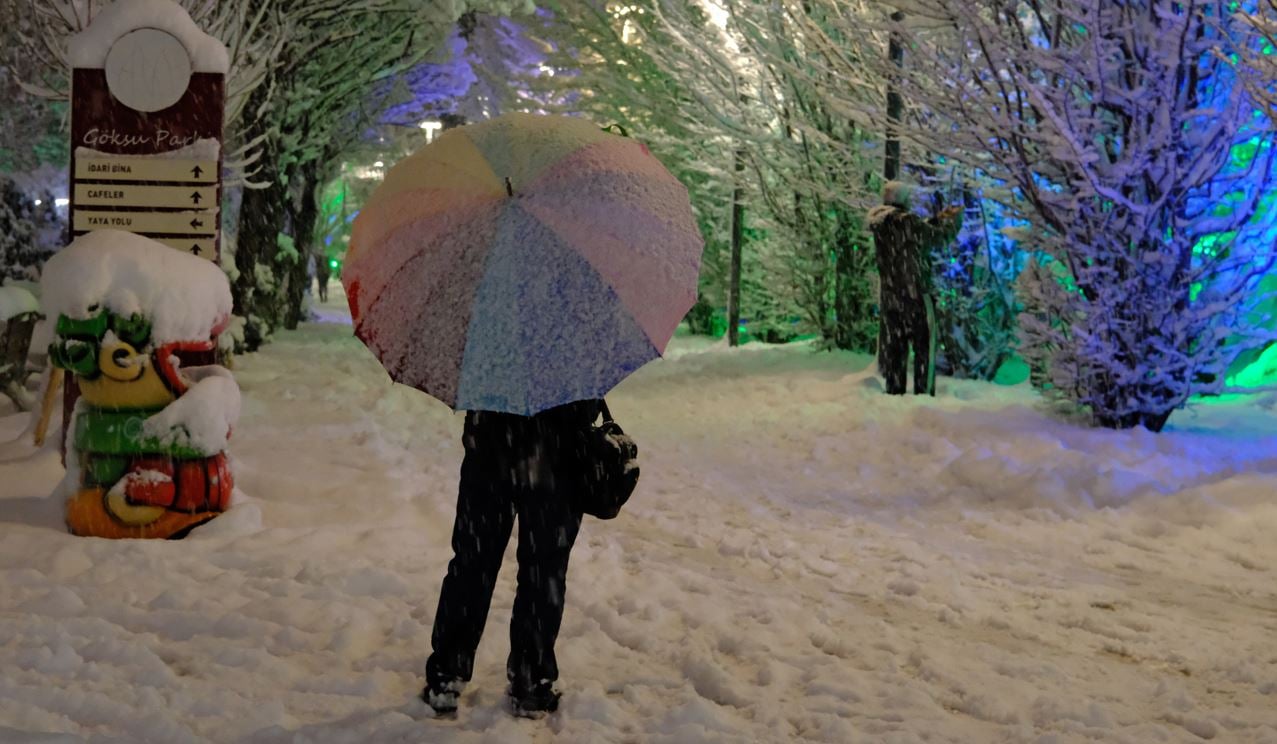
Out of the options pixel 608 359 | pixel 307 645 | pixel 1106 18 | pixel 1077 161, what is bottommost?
pixel 307 645

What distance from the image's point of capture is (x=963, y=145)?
380 inches

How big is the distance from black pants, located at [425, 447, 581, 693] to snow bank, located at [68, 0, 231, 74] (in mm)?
4214

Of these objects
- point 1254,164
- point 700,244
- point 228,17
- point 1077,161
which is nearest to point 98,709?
point 700,244

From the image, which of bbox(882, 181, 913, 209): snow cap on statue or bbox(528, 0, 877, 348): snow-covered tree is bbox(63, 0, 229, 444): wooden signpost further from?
bbox(528, 0, 877, 348): snow-covered tree

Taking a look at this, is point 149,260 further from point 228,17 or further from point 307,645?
point 228,17

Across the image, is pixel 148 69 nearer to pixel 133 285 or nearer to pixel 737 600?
pixel 133 285

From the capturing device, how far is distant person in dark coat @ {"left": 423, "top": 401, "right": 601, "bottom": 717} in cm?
346

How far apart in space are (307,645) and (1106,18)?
7299 mm

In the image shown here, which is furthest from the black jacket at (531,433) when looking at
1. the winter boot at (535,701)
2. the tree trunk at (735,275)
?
the tree trunk at (735,275)

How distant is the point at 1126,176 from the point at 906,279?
125 inches

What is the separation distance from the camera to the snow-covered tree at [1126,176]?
845 centimetres

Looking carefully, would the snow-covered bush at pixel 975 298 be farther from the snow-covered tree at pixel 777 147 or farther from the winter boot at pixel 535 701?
the winter boot at pixel 535 701

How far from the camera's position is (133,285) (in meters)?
5.40

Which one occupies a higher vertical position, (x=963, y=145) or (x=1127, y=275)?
(x=963, y=145)
